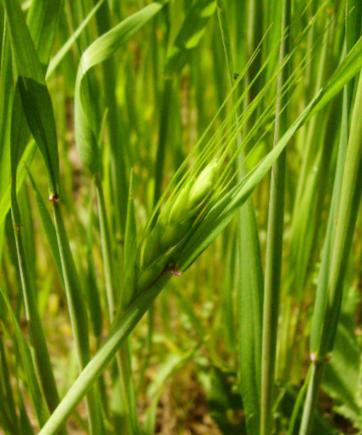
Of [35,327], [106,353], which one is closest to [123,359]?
[35,327]

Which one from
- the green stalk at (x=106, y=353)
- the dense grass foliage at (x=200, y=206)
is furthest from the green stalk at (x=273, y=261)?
the green stalk at (x=106, y=353)

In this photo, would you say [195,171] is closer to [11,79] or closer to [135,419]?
[11,79]

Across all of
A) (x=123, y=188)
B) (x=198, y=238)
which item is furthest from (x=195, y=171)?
(x=123, y=188)

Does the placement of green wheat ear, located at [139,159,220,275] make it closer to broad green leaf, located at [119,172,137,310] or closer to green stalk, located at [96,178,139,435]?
broad green leaf, located at [119,172,137,310]

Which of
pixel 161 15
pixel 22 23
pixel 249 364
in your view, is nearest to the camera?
pixel 22 23

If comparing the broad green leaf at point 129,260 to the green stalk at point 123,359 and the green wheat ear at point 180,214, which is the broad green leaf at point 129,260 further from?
the green stalk at point 123,359

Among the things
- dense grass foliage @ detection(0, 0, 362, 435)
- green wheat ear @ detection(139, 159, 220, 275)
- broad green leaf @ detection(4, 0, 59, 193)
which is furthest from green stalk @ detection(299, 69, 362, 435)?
broad green leaf @ detection(4, 0, 59, 193)
